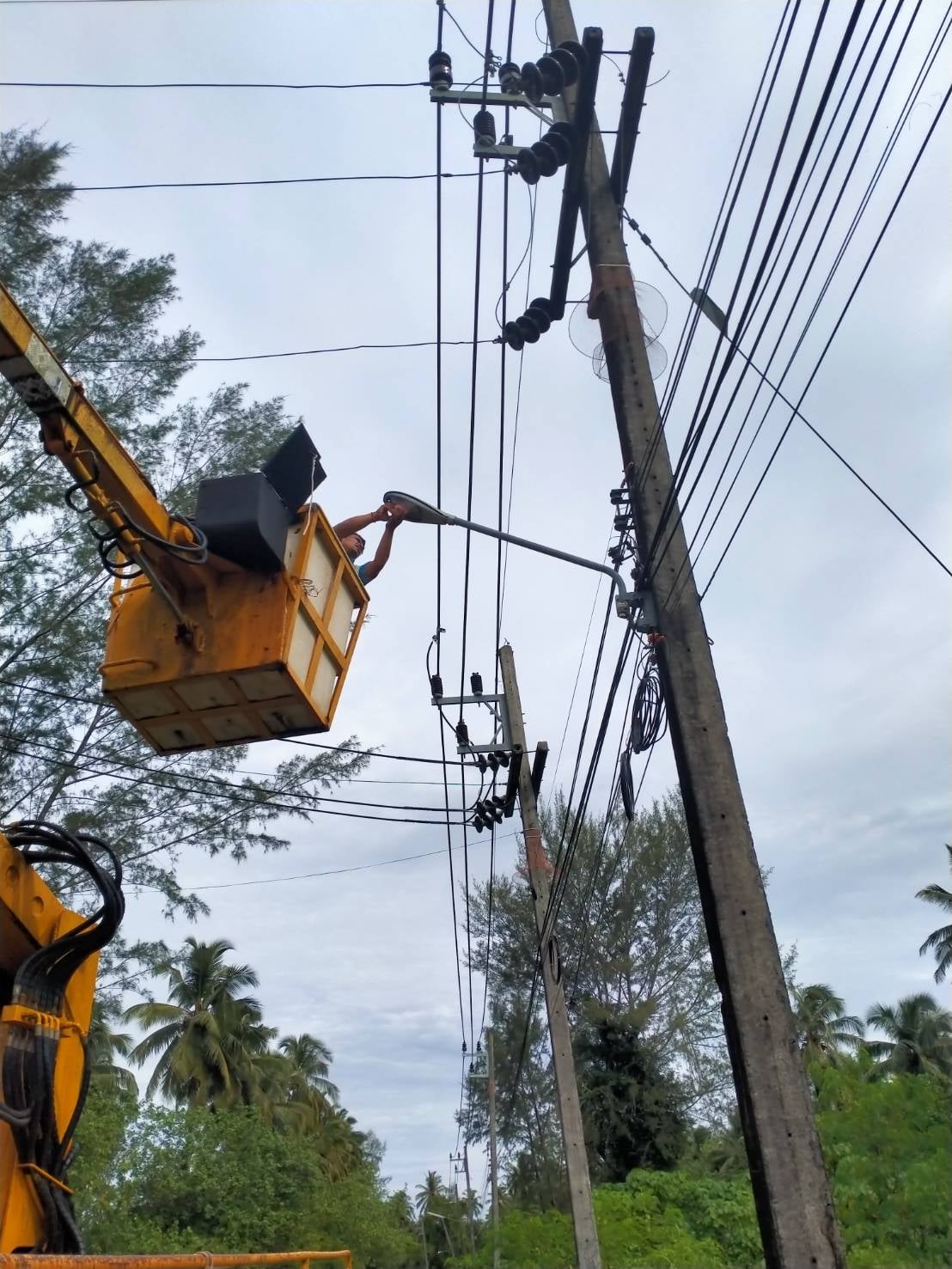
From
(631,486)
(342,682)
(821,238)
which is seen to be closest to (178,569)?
(342,682)

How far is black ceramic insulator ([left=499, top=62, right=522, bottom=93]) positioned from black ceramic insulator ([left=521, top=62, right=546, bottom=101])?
0.25 metres

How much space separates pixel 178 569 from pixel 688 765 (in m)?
3.15

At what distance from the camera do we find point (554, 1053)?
45.4ft

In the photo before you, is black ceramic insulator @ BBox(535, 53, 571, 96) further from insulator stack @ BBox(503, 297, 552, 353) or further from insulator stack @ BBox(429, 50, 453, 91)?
insulator stack @ BBox(503, 297, 552, 353)

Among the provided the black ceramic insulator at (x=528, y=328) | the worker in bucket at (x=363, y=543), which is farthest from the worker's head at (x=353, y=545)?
the black ceramic insulator at (x=528, y=328)

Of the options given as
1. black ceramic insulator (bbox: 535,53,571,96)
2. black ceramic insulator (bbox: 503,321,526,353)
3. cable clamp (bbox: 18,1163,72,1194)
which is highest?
black ceramic insulator (bbox: 535,53,571,96)

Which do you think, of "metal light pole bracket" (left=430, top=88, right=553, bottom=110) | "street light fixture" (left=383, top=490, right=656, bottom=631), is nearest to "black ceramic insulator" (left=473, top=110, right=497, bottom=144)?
"metal light pole bracket" (left=430, top=88, right=553, bottom=110)

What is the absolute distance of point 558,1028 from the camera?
45.9ft

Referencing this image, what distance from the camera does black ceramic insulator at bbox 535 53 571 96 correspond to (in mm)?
7141

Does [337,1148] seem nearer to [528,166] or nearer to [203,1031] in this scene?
[203,1031]

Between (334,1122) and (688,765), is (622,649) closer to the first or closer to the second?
(688,765)

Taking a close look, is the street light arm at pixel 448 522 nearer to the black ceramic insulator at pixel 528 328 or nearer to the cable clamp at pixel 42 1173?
the black ceramic insulator at pixel 528 328

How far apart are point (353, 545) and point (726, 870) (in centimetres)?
313

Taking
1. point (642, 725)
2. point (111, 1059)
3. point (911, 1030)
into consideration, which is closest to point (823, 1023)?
point (911, 1030)
